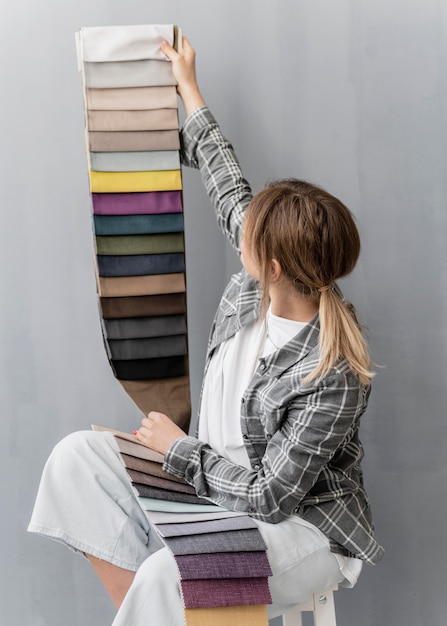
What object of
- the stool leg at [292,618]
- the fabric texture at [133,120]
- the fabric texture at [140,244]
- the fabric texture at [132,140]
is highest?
the fabric texture at [133,120]

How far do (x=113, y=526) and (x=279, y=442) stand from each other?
0.35m

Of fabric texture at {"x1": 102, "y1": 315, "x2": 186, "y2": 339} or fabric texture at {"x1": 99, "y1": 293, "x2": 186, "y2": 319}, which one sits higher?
fabric texture at {"x1": 99, "y1": 293, "x2": 186, "y2": 319}

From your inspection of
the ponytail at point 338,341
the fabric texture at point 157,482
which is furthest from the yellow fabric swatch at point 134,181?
the fabric texture at point 157,482

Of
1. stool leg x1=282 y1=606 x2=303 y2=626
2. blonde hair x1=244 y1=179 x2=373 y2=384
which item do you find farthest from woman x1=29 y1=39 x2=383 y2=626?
stool leg x1=282 y1=606 x2=303 y2=626

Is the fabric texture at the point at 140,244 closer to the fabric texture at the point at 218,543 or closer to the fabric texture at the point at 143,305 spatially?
the fabric texture at the point at 143,305

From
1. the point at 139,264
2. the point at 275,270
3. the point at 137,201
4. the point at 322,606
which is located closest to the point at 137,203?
the point at 137,201

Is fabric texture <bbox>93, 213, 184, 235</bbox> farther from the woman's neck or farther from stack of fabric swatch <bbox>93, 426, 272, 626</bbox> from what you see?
stack of fabric swatch <bbox>93, 426, 272, 626</bbox>

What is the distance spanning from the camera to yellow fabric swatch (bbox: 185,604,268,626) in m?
1.24

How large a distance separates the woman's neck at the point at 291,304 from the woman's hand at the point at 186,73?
45 cm

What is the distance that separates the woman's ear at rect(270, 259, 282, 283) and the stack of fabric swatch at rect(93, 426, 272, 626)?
422 mm

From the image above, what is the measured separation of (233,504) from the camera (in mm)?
1442

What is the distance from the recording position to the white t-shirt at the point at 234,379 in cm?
153

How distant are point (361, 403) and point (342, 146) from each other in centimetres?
70

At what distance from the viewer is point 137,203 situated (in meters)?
1.66
